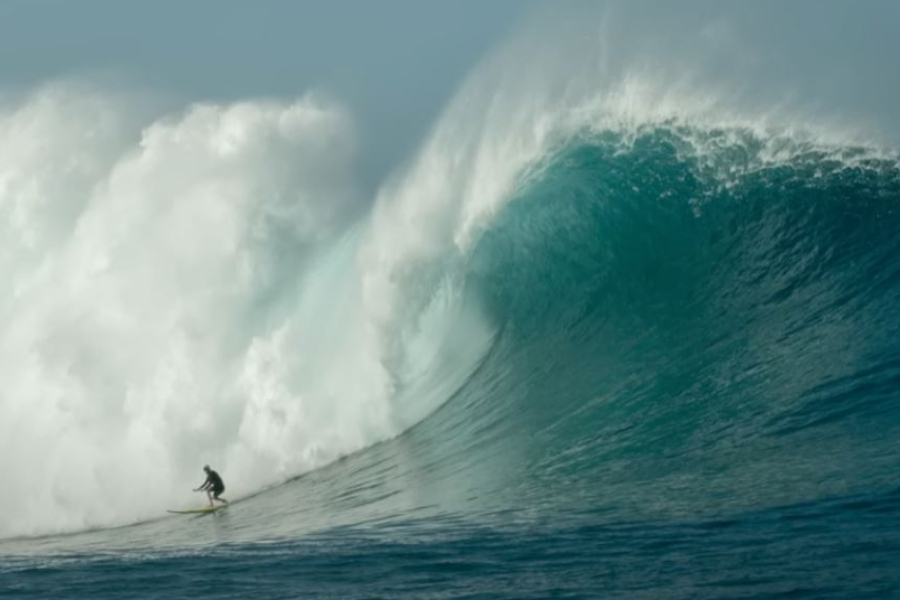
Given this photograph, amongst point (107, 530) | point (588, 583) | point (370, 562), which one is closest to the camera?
point (588, 583)

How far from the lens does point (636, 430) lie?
12688mm

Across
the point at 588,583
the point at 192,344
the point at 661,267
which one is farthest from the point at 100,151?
the point at 588,583

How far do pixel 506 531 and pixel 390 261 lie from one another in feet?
30.9

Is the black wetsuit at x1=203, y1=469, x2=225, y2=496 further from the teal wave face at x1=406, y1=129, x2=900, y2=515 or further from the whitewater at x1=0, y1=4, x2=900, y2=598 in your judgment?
the teal wave face at x1=406, y1=129, x2=900, y2=515

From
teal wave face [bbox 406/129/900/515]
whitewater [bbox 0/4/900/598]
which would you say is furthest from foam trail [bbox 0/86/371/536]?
teal wave face [bbox 406/129/900/515]

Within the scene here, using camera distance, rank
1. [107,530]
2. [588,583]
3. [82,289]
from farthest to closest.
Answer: [82,289] < [107,530] < [588,583]

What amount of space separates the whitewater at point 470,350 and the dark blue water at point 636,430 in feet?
0.18

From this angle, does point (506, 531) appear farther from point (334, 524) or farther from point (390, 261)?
point (390, 261)

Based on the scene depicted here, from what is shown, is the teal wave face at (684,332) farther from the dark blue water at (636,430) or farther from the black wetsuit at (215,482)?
the black wetsuit at (215,482)

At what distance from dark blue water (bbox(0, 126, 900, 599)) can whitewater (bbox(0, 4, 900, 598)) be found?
5cm

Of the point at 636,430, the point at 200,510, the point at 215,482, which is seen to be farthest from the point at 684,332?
the point at 200,510

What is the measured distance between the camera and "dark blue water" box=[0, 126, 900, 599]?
838cm

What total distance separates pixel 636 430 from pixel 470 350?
571 centimetres

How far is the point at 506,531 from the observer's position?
31.6 ft
